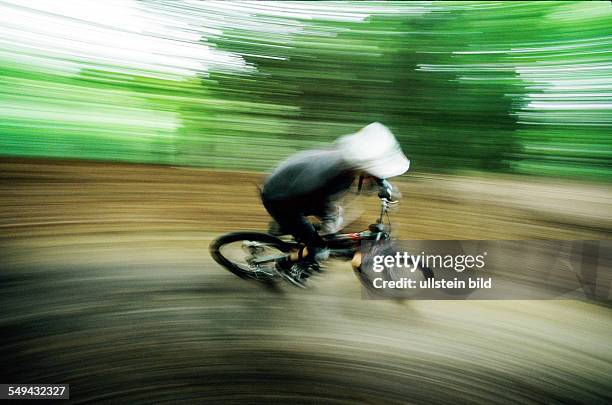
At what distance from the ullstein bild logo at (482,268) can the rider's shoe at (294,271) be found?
24 cm

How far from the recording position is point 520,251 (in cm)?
159

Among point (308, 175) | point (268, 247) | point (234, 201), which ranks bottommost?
point (268, 247)

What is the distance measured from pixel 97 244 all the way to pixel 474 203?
5.20 ft

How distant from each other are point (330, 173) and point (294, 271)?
0.45 meters

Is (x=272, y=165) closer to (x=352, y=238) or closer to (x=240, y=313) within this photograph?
(x=352, y=238)

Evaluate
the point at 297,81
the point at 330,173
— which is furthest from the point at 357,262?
the point at 297,81

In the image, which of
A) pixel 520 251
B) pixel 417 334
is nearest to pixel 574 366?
pixel 520 251

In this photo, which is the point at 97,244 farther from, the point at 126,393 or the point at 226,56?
the point at 226,56

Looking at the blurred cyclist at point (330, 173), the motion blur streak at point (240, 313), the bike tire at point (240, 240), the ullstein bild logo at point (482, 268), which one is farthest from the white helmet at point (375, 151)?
the bike tire at point (240, 240)

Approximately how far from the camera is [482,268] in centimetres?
158

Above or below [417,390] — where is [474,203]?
above

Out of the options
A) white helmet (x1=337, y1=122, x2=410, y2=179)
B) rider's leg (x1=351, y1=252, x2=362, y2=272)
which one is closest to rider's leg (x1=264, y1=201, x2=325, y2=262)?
rider's leg (x1=351, y1=252, x2=362, y2=272)

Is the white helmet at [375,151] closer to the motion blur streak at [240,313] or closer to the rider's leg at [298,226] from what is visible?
the motion blur streak at [240,313]

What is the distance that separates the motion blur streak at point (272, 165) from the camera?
1570mm
